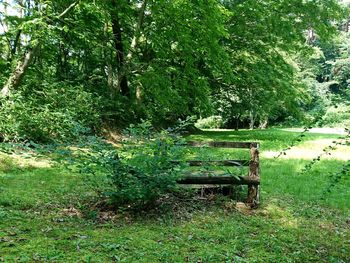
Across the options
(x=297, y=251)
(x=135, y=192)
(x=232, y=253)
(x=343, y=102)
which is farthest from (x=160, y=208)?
(x=343, y=102)

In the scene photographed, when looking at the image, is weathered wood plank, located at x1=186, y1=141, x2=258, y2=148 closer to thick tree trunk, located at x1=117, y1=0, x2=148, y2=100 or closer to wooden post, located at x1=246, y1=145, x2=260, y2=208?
wooden post, located at x1=246, y1=145, x2=260, y2=208

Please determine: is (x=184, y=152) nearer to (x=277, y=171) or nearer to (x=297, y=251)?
(x=297, y=251)

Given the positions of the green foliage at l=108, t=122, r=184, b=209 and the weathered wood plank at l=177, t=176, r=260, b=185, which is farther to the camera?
the weathered wood plank at l=177, t=176, r=260, b=185

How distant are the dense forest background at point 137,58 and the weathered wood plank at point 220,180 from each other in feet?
5.78

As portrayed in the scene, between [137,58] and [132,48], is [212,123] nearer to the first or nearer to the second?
[137,58]

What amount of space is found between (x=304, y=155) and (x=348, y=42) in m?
34.9

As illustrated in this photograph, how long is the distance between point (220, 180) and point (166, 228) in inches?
52.0

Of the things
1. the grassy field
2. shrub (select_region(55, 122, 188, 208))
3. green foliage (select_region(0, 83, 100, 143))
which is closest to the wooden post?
the grassy field

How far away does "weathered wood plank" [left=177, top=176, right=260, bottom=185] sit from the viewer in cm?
561

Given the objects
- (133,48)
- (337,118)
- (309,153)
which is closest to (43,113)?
(133,48)

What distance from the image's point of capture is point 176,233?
15.2ft

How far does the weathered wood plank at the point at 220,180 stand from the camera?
18.4ft

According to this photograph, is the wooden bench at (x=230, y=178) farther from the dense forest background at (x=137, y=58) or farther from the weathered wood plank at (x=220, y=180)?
the dense forest background at (x=137, y=58)

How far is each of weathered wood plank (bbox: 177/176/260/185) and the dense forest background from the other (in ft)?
5.78
